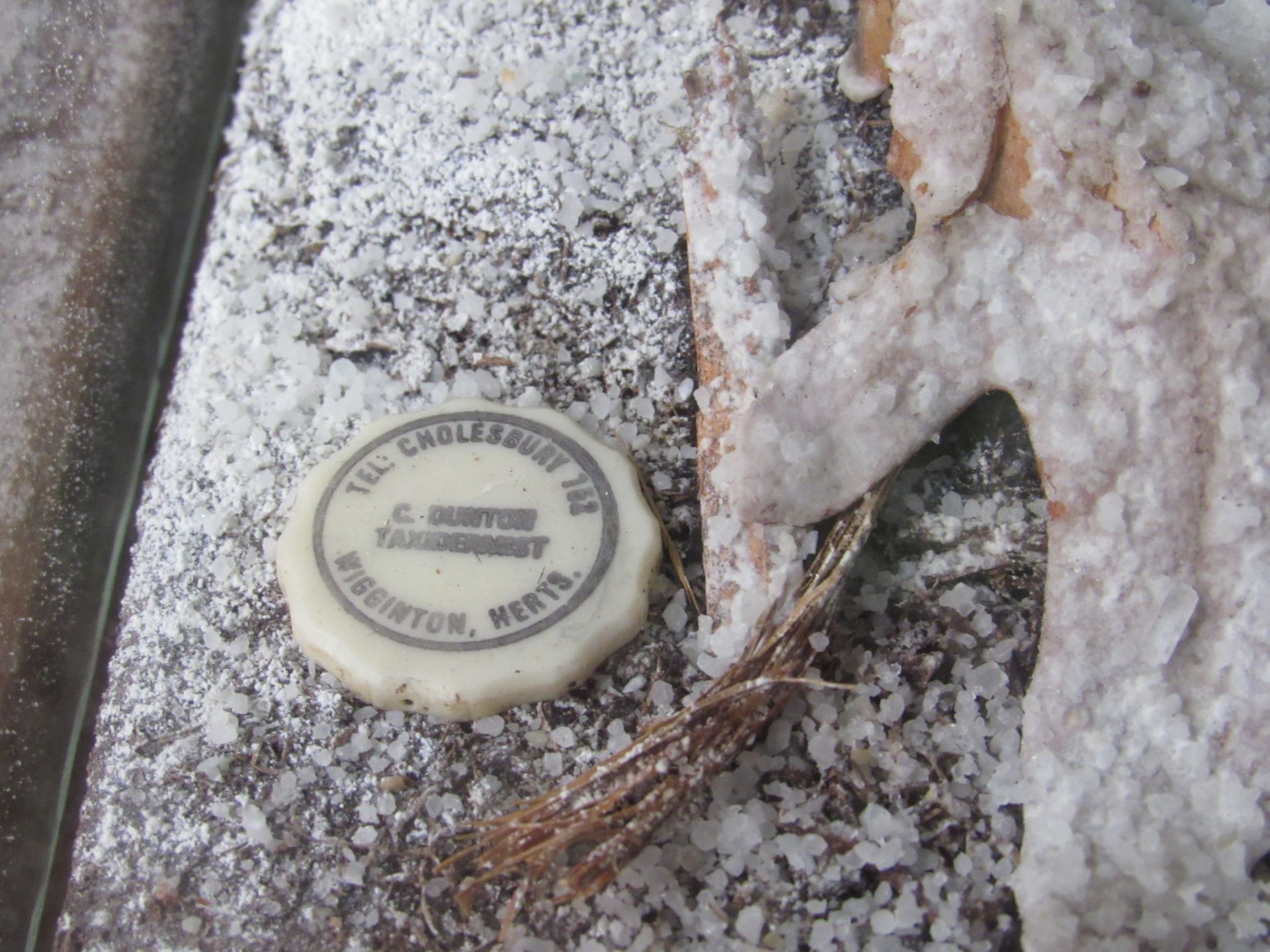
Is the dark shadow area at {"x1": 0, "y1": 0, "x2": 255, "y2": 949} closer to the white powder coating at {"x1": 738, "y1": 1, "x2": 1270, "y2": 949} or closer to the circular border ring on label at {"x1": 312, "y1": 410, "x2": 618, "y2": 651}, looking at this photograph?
the circular border ring on label at {"x1": 312, "y1": 410, "x2": 618, "y2": 651}

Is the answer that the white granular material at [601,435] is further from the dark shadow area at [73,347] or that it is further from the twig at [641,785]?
the dark shadow area at [73,347]

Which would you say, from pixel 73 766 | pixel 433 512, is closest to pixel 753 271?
pixel 433 512

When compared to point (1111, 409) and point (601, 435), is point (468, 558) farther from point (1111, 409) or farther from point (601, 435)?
point (1111, 409)

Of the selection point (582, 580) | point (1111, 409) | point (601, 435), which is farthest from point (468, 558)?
point (1111, 409)

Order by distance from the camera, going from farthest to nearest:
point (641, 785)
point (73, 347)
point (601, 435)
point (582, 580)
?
point (73, 347) < point (601, 435) < point (582, 580) < point (641, 785)

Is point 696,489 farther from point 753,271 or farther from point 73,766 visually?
point 73,766

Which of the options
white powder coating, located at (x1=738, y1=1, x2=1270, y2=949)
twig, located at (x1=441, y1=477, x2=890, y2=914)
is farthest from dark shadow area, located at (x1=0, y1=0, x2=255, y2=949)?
white powder coating, located at (x1=738, y1=1, x2=1270, y2=949)
